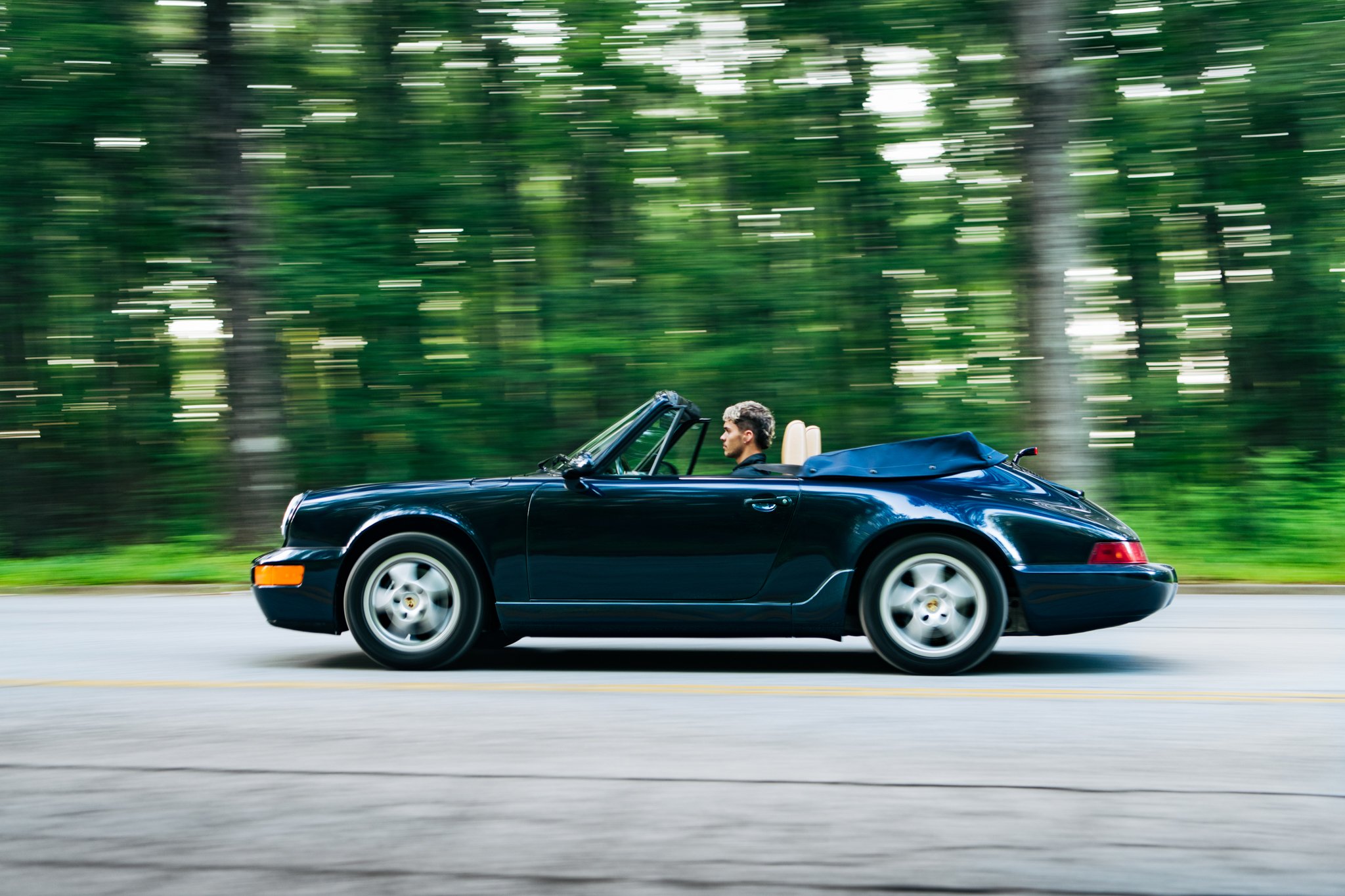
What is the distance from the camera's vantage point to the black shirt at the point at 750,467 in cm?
669

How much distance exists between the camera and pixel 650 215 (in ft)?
65.3

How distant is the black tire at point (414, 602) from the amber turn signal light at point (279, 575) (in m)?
0.27

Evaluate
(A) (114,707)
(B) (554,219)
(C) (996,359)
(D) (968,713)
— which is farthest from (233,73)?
(D) (968,713)

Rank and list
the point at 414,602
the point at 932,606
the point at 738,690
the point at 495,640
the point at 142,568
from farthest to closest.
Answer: the point at 142,568 → the point at 495,640 → the point at 414,602 → the point at 932,606 → the point at 738,690

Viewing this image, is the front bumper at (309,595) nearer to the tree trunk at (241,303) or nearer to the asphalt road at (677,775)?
the asphalt road at (677,775)

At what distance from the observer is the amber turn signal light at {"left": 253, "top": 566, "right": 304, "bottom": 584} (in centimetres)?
675

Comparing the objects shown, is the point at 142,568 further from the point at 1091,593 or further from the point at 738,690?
the point at 1091,593

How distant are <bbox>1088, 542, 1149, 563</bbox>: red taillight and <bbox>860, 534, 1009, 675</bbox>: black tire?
0.46 metres

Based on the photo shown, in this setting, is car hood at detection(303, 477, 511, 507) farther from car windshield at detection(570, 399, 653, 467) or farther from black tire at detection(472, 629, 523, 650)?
black tire at detection(472, 629, 523, 650)

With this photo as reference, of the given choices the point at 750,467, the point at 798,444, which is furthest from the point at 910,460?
the point at 750,467

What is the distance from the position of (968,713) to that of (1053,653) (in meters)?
2.19

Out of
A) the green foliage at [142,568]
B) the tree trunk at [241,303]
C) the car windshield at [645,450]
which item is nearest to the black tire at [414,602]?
the car windshield at [645,450]

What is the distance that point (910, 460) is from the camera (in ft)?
21.6

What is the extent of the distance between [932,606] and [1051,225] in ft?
28.8
